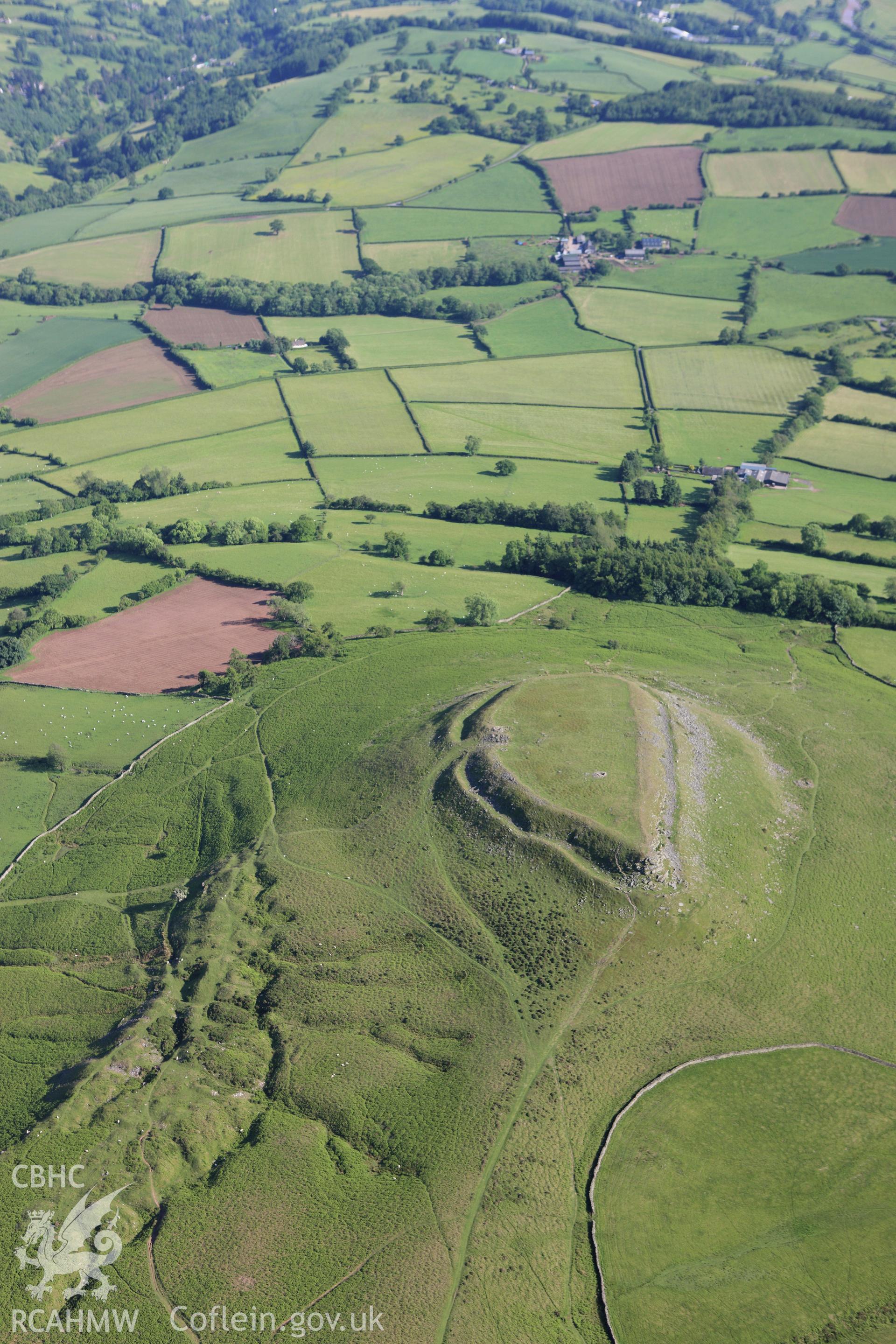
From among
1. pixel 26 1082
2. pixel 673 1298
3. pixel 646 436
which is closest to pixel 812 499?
pixel 646 436

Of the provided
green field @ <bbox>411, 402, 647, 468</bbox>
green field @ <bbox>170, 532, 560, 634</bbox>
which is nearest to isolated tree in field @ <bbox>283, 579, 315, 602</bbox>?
green field @ <bbox>170, 532, 560, 634</bbox>

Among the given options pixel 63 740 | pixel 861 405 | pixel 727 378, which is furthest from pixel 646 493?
pixel 63 740

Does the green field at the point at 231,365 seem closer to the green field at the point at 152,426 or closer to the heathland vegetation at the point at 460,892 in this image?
the green field at the point at 152,426

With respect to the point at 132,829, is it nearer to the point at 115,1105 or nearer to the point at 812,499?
the point at 115,1105

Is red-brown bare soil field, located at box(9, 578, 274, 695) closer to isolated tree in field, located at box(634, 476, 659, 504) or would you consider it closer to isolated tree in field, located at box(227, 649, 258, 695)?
isolated tree in field, located at box(227, 649, 258, 695)

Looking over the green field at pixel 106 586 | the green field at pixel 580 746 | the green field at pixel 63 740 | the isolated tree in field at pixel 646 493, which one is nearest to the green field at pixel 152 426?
the green field at pixel 106 586
